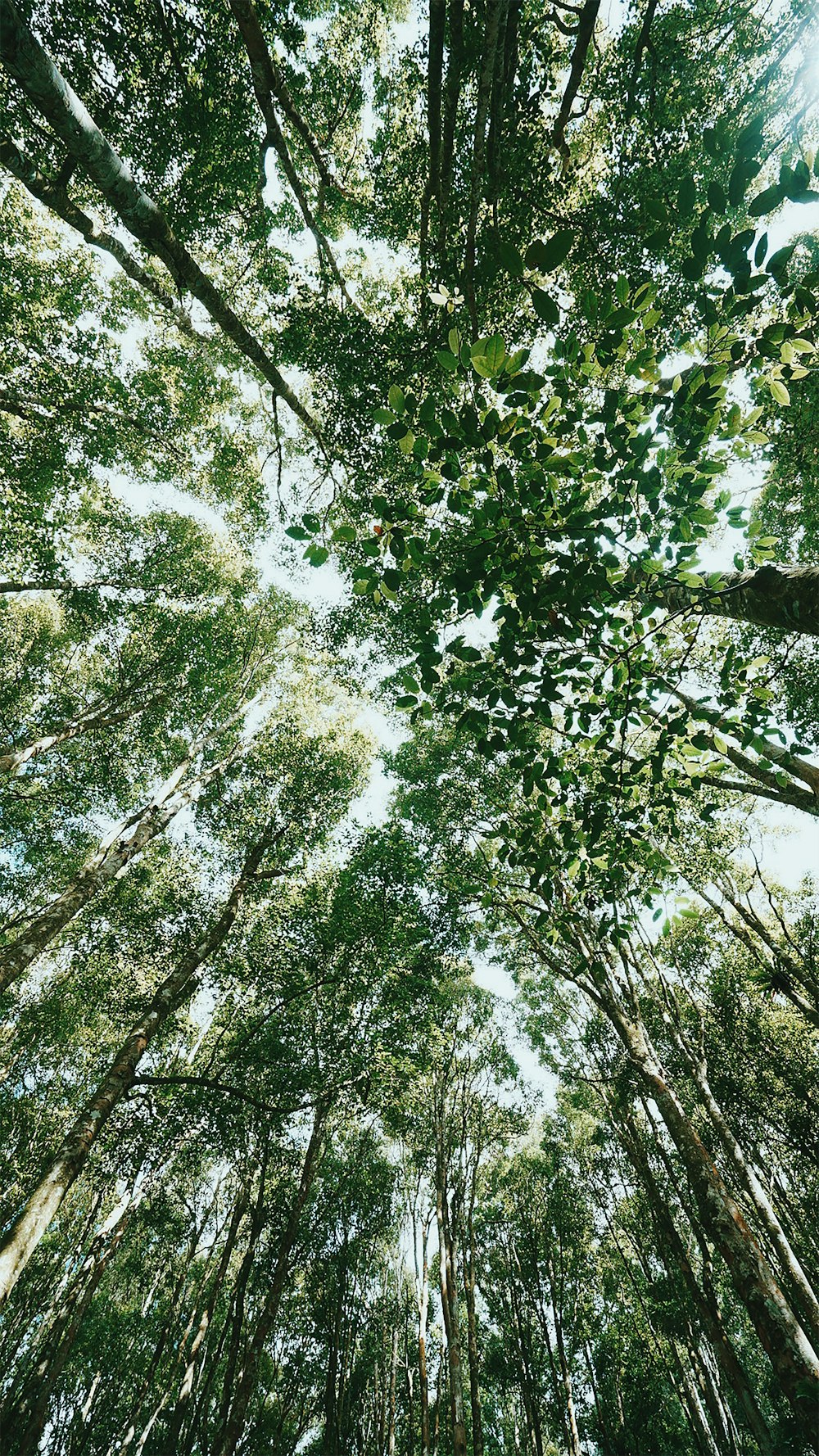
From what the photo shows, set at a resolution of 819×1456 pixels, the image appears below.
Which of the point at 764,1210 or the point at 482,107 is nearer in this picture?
the point at 482,107

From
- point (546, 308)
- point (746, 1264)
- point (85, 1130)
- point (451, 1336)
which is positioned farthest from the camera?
point (451, 1336)

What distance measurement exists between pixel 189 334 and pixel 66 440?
115 inches

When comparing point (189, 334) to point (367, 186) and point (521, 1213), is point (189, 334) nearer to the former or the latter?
point (367, 186)

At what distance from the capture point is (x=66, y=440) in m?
9.77

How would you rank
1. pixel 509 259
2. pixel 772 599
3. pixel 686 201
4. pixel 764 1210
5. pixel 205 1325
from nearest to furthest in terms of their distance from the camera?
1. pixel 686 201
2. pixel 509 259
3. pixel 772 599
4. pixel 764 1210
5. pixel 205 1325

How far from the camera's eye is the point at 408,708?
9.78 feet

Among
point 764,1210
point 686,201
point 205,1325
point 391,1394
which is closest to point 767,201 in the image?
point 686,201

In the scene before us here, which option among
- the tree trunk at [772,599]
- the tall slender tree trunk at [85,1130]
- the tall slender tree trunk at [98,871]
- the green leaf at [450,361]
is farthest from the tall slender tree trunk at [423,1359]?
the green leaf at [450,361]

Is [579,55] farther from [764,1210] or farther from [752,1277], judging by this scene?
[764,1210]

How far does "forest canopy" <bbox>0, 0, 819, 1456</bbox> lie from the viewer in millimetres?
2857

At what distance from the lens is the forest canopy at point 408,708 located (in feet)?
9.37

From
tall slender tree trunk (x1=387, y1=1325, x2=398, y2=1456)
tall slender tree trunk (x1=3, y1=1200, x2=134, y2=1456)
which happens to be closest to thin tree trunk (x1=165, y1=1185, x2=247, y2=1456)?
tall slender tree trunk (x1=3, y1=1200, x2=134, y2=1456)

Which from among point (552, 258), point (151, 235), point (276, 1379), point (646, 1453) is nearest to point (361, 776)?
point (151, 235)

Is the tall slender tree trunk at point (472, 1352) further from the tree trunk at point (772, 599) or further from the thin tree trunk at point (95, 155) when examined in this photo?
the thin tree trunk at point (95, 155)
